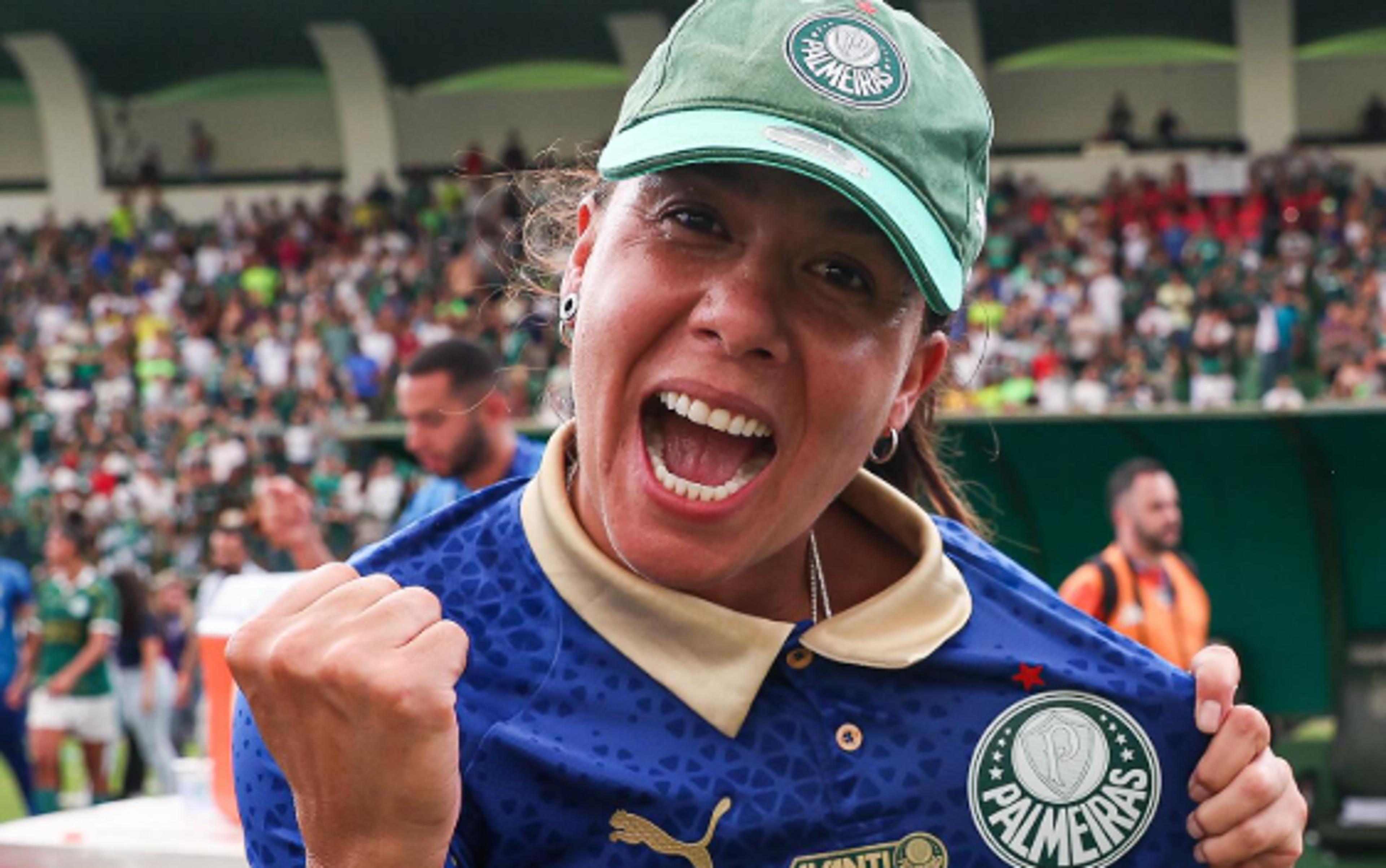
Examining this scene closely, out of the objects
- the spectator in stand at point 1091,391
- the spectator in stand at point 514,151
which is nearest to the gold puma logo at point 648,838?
the spectator in stand at point 1091,391

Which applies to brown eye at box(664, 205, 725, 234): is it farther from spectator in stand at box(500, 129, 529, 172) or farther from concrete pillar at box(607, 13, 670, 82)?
spectator in stand at box(500, 129, 529, 172)

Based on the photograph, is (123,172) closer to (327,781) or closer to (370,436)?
(370,436)

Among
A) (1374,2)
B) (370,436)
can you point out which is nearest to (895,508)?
(370,436)

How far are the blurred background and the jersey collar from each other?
6.62 m

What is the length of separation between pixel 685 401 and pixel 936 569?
363mm

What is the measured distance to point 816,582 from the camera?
1661mm

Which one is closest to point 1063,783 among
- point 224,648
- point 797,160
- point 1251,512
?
point 797,160

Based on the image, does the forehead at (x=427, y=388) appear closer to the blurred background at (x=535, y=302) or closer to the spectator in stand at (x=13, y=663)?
the blurred background at (x=535, y=302)

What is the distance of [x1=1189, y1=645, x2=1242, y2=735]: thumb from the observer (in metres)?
1.57

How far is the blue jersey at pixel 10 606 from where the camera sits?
29.7 feet

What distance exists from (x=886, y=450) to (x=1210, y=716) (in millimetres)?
425

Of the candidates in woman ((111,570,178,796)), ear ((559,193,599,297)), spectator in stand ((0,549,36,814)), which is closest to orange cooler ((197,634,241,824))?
ear ((559,193,599,297))

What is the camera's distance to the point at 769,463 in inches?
56.5

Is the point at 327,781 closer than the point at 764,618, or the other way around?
the point at 327,781
